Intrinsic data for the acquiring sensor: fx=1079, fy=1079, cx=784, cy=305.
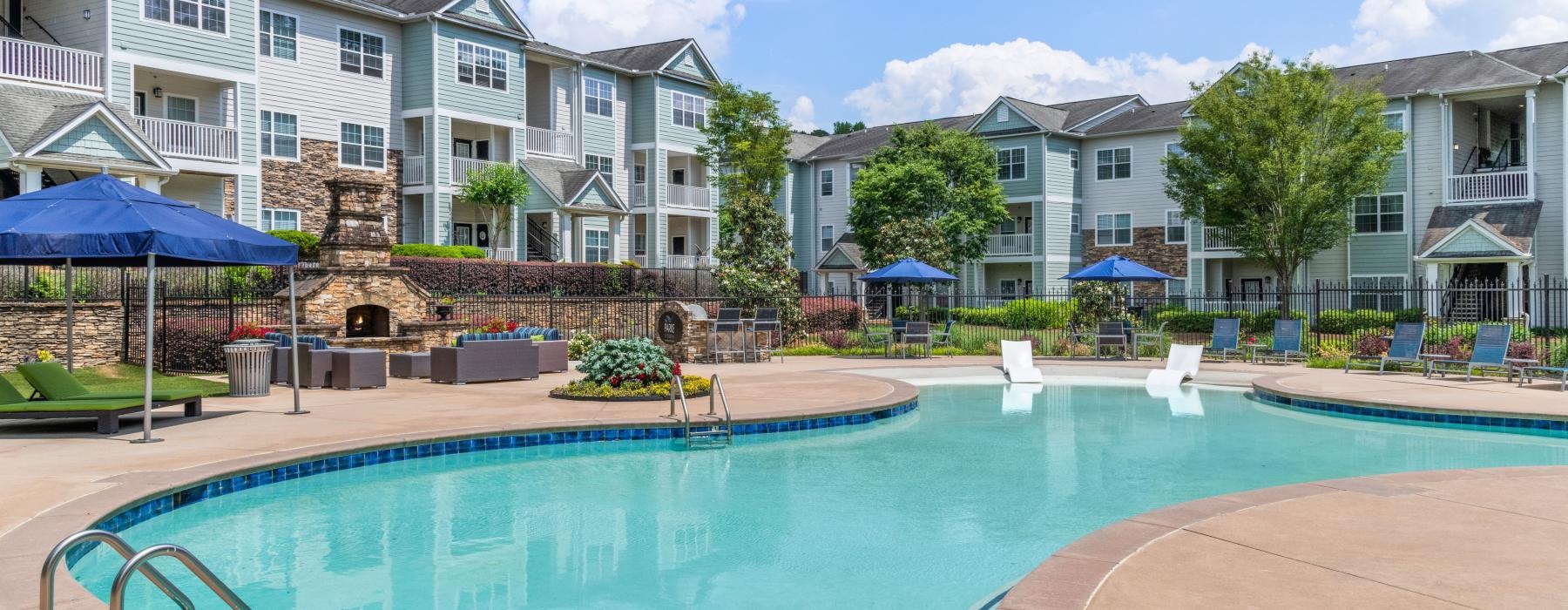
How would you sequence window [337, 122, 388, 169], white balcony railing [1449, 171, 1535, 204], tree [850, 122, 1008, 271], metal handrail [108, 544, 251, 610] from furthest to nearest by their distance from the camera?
tree [850, 122, 1008, 271], white balcony railing [1449, 171, 1535, 204], window [337, 122, 388, 169], metal handrail [108, 544, 251, 610]

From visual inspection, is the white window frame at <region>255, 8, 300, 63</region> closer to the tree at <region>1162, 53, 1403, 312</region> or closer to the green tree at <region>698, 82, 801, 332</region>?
the green tree at <region>698, 82, 801, 332</region>

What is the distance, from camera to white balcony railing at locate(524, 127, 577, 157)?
1442 inches

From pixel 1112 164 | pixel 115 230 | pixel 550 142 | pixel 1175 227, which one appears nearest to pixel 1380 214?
pixel 1175 227

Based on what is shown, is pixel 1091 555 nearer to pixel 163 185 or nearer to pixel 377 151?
pixel 163 185

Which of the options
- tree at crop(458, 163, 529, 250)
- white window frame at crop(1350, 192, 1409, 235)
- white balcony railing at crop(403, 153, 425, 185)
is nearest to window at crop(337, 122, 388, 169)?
white balcony railing at crop(403, 153, 425, 185)

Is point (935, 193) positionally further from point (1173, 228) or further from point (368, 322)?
point (368, 322)

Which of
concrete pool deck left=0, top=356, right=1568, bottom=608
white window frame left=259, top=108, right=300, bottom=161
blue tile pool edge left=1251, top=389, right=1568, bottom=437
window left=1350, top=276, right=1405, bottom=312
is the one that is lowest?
blue tile pool edge left=1251, top=389, right=1568, bottom=437

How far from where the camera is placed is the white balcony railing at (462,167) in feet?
109

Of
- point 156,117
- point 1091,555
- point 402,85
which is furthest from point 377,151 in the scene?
point 1091,555

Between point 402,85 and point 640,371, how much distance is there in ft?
73.6

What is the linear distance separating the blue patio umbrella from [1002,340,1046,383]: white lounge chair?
12996mm

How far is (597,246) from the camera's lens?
1548 inches

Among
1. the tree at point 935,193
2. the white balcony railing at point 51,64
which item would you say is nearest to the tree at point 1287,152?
the tree at point 935,193

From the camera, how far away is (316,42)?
30.8 m
